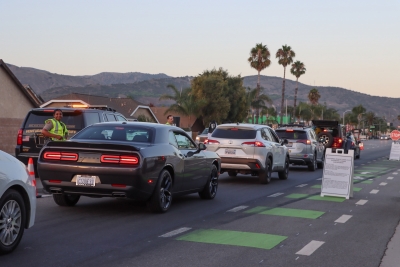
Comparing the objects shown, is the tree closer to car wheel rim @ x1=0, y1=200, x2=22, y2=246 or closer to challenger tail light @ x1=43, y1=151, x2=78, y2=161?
challenger tail light @ x1=43, y1=151, x2=78, y2=161

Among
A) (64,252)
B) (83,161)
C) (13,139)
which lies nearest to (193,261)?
(64,252)

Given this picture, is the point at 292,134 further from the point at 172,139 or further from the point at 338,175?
the point at 172,139

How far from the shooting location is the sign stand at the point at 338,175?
1520 cm

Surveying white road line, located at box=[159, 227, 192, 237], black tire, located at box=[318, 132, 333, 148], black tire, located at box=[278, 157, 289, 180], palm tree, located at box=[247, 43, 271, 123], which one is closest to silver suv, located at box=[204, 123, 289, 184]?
black tire, located at box=[278, 157, 289, 180]

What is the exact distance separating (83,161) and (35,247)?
9.17ft

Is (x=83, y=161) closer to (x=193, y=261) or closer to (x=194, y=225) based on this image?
(x=194, y=225)

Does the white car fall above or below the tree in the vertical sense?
below

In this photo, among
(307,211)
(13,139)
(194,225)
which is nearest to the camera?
(194,225)

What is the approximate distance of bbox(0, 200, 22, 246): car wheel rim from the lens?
7.45 metres

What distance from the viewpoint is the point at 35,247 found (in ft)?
26.7

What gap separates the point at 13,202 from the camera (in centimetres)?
766

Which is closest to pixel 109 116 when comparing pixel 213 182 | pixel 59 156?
pixel 213 182

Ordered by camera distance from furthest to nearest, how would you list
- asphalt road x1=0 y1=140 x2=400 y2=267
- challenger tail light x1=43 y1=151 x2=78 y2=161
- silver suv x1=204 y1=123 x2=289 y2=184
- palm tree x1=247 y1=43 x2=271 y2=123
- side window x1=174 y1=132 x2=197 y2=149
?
1. palm tree x1=247 y1=43 x2=271 y2=123
2. silver suv x1=204 y1=123 x2=289 y2=184
3. side window x1=174 y1=132 x2=197 y2=149
4. challenger tail light x1=43 y1=151 x2=78 y2=161
5. asphalt road x1=0 y1=140 x2=400 y2=267

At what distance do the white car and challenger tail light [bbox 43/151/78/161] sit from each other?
2.76m
